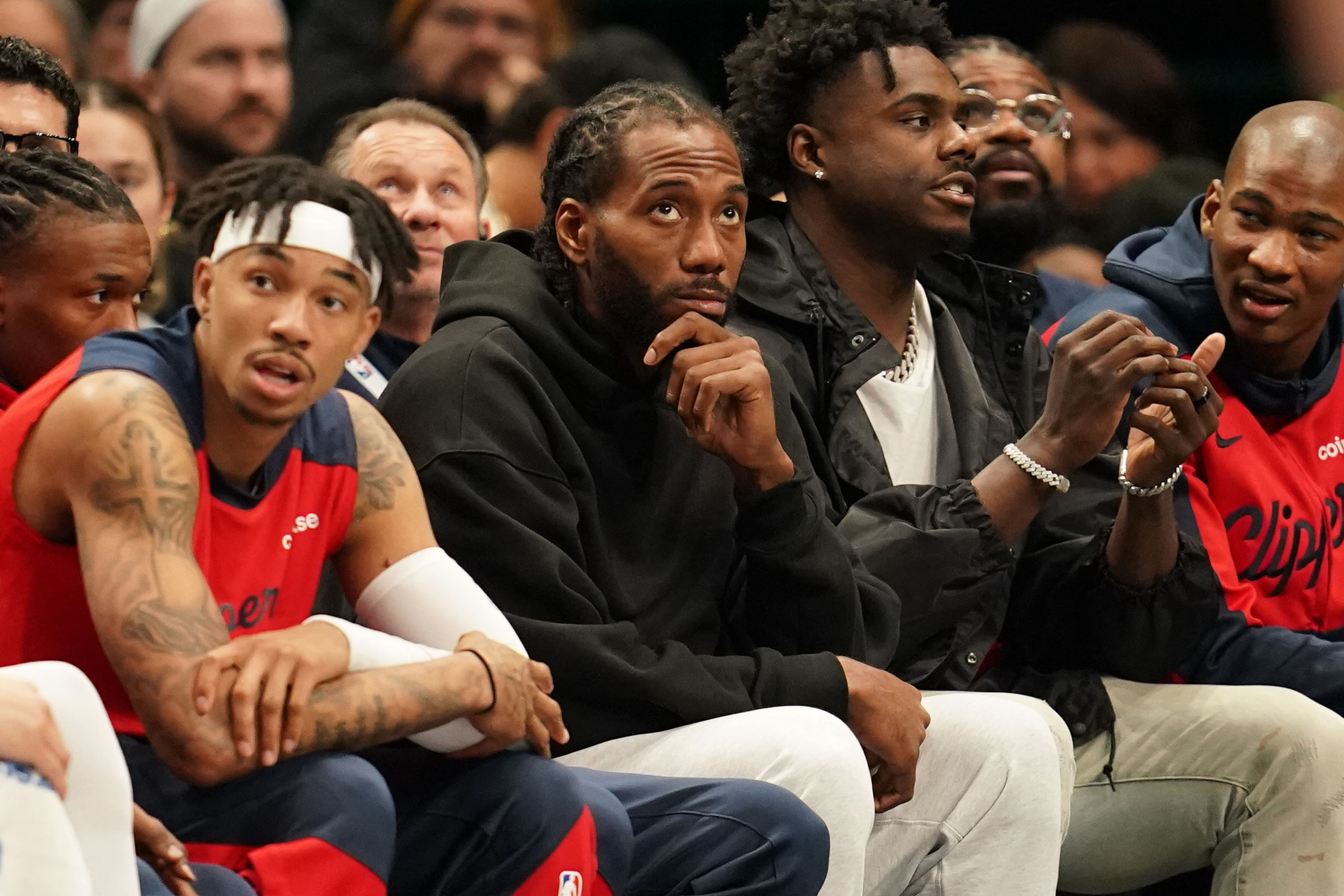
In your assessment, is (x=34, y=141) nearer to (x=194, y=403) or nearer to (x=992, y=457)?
(x=194, y=403)

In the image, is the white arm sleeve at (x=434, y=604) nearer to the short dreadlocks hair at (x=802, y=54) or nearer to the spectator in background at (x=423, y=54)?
the short dreadlocks hair at (x=802, y=54)

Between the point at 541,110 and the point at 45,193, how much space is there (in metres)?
2.42

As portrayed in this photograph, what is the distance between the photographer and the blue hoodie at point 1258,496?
3.61 m

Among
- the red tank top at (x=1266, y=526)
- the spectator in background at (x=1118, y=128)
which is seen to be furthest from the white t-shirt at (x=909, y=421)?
the spectator in background at (x=1118, y=128)

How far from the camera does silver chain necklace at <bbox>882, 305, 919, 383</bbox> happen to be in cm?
366

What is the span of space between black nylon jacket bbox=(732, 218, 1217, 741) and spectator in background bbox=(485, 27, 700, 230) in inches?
49.6

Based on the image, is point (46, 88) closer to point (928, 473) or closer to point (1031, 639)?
point (928, 473)

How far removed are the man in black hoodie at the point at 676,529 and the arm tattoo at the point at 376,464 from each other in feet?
0.47

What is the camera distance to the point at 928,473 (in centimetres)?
362

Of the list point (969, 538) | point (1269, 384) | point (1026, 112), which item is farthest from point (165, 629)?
point (1026, 112)

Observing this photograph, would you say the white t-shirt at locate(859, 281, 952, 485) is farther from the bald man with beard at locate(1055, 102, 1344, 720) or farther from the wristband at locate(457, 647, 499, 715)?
the wristband at locate(457, 647, 499, 715)

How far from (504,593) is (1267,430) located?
176 centimetres

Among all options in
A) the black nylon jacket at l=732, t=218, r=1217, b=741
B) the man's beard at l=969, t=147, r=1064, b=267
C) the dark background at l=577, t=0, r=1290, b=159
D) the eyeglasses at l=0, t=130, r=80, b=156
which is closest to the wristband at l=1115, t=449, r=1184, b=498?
the black nylon jacket at l=732, t=218, r=1217, b=741

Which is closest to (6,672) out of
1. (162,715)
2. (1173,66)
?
(162,715)
